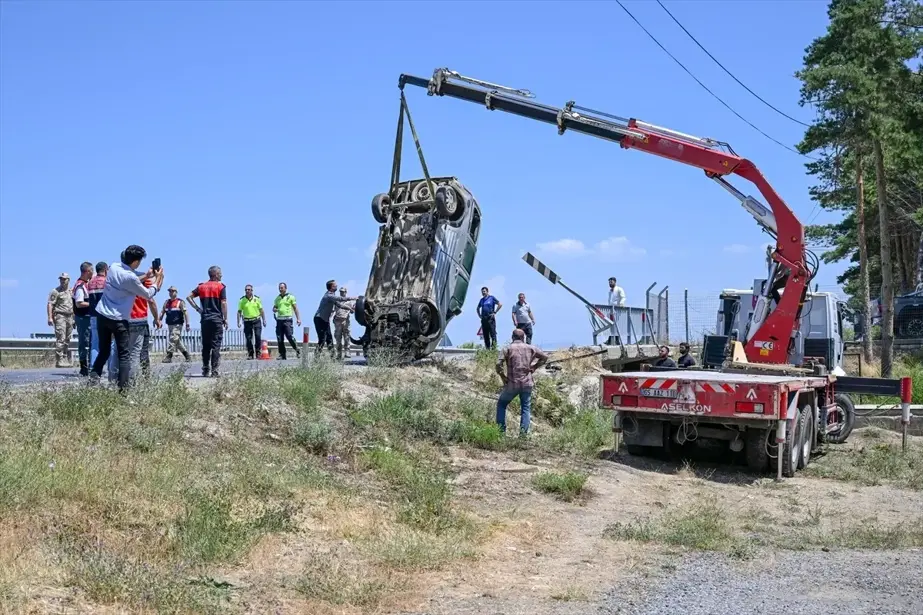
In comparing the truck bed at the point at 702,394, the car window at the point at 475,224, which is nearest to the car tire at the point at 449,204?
the car window at the point at 475,224

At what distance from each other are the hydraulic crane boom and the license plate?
9.54ft

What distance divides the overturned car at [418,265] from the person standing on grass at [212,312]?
424 centimetres

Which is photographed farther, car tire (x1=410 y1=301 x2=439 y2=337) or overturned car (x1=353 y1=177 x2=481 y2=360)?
overturned car (x1=353 y1=177 x2=481 y2=360)

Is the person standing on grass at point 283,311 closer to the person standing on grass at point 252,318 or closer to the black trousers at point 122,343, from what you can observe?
the person standing on grass at point 252,318

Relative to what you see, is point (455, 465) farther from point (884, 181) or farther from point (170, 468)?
point (884, 181)

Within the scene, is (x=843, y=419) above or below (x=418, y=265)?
below

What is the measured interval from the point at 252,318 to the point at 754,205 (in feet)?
32.8

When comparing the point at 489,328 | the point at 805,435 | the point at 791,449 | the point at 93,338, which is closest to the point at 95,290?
the point at 93,338

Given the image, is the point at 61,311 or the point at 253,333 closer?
the point at 61,311

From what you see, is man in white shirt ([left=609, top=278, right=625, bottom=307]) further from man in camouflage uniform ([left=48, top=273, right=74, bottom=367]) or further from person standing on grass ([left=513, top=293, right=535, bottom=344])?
man in camouflage uniform ([left=48, top=273, right=74, bottom=367])

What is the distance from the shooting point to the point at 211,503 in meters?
8.45

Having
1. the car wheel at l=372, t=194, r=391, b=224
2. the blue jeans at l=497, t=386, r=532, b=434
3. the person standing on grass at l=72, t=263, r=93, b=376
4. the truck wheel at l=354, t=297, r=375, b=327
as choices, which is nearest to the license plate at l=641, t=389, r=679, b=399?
the blue jeans at l=497, t=386, r=532, b=434

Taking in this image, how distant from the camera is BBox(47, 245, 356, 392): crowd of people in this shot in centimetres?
1140

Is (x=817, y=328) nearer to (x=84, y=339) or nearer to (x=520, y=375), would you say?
(x=520, y=375)
